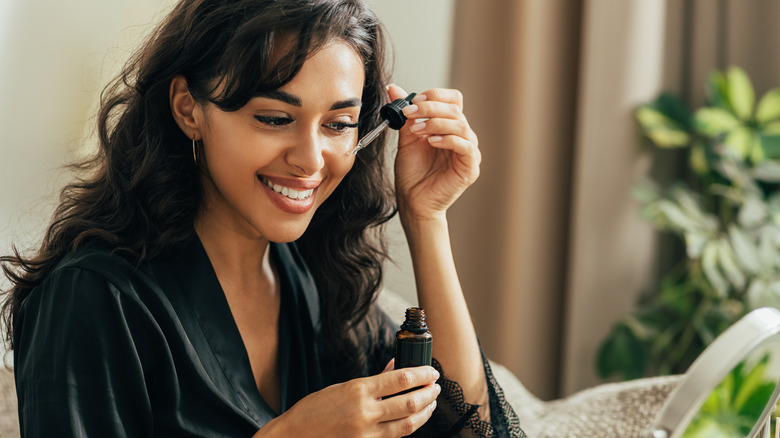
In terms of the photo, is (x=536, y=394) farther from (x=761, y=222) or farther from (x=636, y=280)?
(x=761, y=222)

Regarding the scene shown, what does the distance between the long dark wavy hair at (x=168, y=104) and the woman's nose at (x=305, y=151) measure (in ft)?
0.26

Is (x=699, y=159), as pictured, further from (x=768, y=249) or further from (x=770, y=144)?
(x=768, y=249)

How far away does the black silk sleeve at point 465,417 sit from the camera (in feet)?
3.83

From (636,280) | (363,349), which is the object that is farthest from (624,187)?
(363,349)

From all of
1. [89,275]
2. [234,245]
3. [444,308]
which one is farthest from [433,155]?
[89,275]

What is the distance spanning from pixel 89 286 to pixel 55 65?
36.4 inches

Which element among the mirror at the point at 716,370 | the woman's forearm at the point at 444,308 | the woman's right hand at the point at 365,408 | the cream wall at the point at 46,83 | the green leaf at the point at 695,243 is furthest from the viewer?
the green leaf at the point at 695,243

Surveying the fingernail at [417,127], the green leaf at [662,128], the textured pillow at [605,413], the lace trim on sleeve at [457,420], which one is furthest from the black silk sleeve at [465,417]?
the green leaf at [662,128]

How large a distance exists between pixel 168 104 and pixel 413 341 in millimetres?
495

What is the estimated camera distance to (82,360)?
89 centimetres

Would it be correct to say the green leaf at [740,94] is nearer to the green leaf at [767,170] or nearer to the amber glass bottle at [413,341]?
the green leaf at [767,170]

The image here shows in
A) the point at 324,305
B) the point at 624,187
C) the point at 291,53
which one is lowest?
the point at 324,305

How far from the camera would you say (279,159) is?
0.99 metres

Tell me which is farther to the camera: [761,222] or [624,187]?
[624,187]
